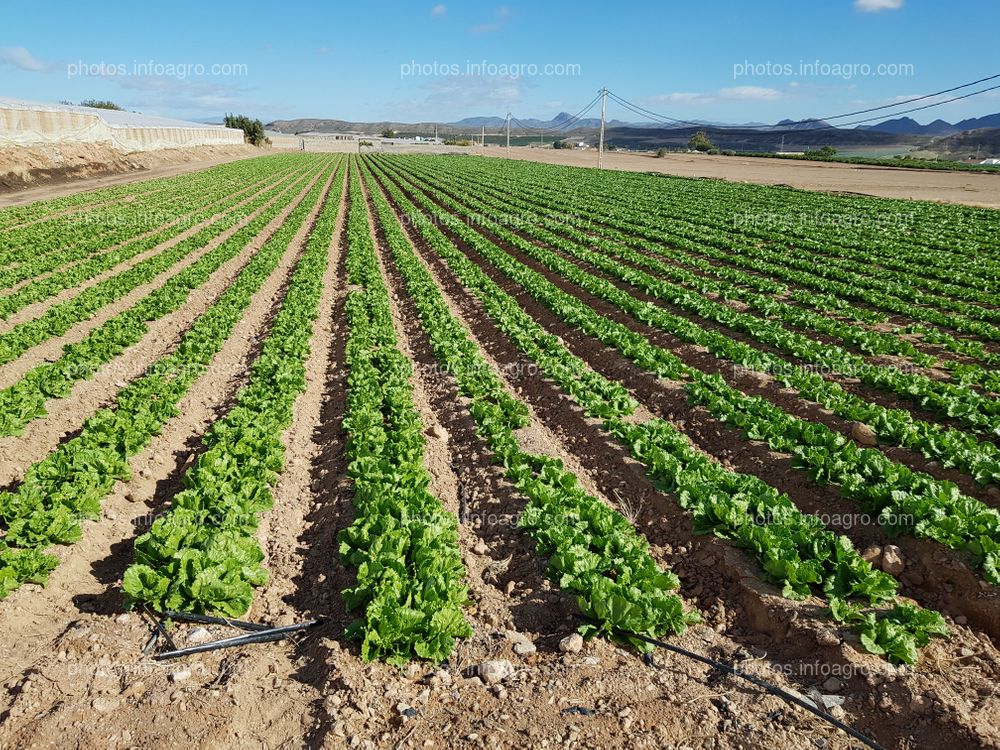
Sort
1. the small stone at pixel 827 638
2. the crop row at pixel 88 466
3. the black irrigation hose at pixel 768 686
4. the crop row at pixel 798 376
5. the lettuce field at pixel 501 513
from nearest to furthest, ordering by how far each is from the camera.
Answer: the black irrigation hose at pixel 768 686, the lettuce field at pixel 501 513, the small stone at pixel 827 638, the crop row at pixel 88 466, the crop row at pixel 798 376

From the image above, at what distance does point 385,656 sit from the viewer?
16.1ft

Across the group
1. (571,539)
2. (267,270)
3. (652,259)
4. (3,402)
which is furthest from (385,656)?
(652,259)

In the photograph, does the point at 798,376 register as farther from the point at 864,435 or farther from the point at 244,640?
the point at 244,640

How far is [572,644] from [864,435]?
20.5 ft

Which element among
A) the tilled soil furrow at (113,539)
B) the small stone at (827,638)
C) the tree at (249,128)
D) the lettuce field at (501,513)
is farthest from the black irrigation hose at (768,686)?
the tree at (249,128)

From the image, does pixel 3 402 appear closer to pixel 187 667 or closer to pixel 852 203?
pixel 187 667

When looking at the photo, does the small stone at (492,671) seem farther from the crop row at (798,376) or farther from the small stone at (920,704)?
the crop row at (798,376)

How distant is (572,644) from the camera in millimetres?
5188

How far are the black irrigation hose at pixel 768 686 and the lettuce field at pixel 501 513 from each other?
7 cm

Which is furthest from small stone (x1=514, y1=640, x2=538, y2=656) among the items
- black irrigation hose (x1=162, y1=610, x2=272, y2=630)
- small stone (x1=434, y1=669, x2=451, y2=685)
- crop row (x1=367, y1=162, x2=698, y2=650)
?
black irrigation hose (x1=162, y1=610, x2=272, y2=630)

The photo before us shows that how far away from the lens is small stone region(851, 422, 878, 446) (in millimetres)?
8828

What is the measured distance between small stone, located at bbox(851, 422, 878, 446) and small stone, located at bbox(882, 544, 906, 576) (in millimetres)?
2837

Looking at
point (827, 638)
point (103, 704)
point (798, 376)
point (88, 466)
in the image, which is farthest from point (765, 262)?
point (103, 704)

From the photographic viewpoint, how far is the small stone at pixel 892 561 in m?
6.27
